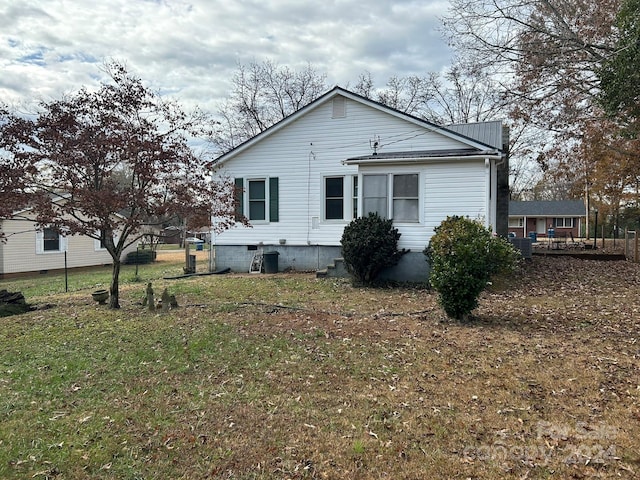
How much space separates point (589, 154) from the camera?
2038 cm

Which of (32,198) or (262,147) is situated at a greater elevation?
(262,147)

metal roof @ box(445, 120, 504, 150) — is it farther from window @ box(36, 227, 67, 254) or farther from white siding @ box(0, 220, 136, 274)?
window @ box(36, 227, 67, 254)

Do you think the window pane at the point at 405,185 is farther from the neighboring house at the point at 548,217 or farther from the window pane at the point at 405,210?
the neighboring house at the point at 548,217

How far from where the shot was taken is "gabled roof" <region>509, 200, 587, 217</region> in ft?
151

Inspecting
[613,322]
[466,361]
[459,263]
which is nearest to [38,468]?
[466,361]

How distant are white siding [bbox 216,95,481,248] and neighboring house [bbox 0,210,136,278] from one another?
32.7ft

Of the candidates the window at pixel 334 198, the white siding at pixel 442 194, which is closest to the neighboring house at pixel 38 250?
the window at pixel 334 198

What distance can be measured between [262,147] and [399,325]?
9.27m

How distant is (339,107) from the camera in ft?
46.1

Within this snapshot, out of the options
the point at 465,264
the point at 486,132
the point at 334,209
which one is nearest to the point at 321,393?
the point at 465,264

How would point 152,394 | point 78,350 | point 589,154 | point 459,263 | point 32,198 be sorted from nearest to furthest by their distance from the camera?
point 152,394
point 78,350
point 459,263
point 32,198
point 589,154

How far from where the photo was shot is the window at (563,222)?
47625 millimetres

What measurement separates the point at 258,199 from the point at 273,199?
1.96 ft

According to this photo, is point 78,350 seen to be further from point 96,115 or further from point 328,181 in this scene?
point 328,181
